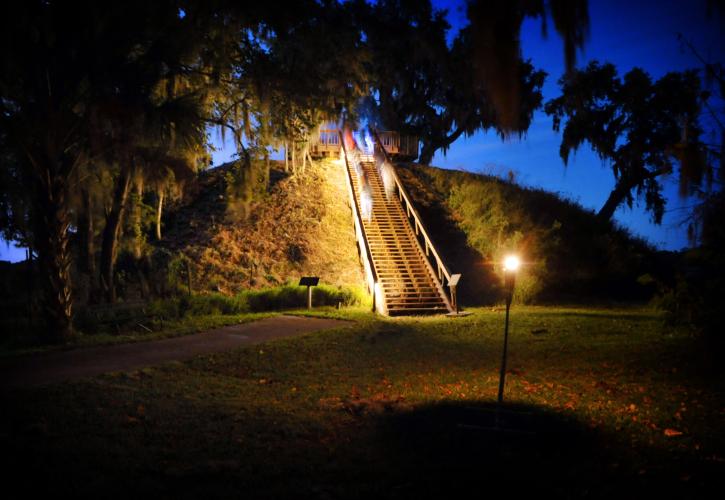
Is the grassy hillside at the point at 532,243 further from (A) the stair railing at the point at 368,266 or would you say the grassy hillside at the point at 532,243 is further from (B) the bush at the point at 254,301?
(B) the bush at the point at 254,301

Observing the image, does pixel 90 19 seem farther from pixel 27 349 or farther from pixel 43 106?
pixel 27 349

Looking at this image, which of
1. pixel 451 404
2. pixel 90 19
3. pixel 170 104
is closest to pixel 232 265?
pixel 170 104

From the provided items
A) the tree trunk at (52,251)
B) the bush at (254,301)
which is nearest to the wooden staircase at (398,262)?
the bush at (254,301)

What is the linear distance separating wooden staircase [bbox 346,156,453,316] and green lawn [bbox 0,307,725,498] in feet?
21.5

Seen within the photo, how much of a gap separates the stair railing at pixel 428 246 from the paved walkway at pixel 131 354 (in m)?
4.68

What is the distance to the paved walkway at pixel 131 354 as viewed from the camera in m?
7.67

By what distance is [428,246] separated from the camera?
67.7 ft

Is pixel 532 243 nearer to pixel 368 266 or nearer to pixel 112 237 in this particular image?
pixel 368 266

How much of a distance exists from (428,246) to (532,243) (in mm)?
4078

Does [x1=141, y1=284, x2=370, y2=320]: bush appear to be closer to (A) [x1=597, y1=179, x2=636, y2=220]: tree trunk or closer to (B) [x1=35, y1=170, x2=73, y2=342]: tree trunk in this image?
(B) [x1=35, y1=170, x2=73, y2=342]: tree trunk

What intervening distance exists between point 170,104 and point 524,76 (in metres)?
30.0

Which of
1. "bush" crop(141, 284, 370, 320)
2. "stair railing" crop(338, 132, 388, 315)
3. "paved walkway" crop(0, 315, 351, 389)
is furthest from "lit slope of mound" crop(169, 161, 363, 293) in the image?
"paved walkway" crop(0, 315, 351, 389)

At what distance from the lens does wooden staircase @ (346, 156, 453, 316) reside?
55.0ft

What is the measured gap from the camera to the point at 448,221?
23.5 metres
